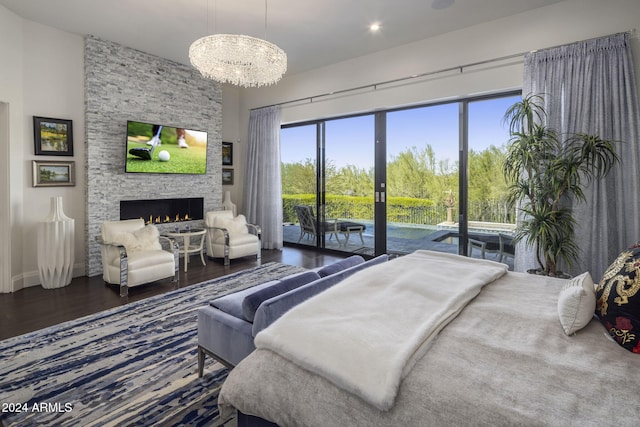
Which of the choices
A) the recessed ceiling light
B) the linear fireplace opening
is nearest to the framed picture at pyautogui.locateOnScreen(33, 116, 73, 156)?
the linear fireplace opening

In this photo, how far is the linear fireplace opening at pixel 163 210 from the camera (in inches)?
207

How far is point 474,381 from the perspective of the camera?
3.50ft

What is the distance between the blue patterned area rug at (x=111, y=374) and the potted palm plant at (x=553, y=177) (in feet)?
A: 10.7

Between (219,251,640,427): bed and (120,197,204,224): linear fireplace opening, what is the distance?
4.73 metres

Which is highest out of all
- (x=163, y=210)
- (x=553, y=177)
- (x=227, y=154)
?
(x=227, y=154)

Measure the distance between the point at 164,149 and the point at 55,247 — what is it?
6.89ft

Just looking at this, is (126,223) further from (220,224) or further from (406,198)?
(406,198)

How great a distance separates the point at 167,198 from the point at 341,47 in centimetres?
370

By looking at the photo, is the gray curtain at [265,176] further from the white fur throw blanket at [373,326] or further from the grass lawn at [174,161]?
the white fur throw blanket at [373,326]

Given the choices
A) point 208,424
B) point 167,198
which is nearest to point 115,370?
point 208,424

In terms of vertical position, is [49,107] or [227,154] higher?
[49,107]

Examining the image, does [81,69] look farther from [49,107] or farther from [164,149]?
[164,149]

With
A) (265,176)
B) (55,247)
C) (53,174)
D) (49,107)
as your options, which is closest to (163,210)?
(53,174)

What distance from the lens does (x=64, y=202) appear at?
14.8 feet
